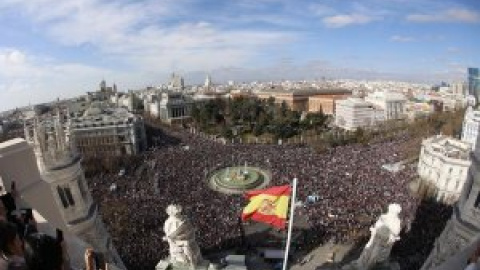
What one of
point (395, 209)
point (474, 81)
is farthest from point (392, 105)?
point (395, 209)

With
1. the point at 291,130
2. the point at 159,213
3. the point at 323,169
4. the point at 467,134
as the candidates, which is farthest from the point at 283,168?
the point at 467,134

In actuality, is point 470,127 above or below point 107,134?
above

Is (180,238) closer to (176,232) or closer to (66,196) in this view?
(176,232)

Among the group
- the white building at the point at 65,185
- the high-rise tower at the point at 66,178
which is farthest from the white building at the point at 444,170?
the high-rise tower at the point at 66,178

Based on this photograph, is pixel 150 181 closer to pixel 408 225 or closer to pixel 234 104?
pixel 408 225

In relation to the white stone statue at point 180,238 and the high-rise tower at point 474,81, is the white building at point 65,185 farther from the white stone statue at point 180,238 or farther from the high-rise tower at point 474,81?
the high-rise tower at point 474,81

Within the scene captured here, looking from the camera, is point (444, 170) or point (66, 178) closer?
point (66, 178)
